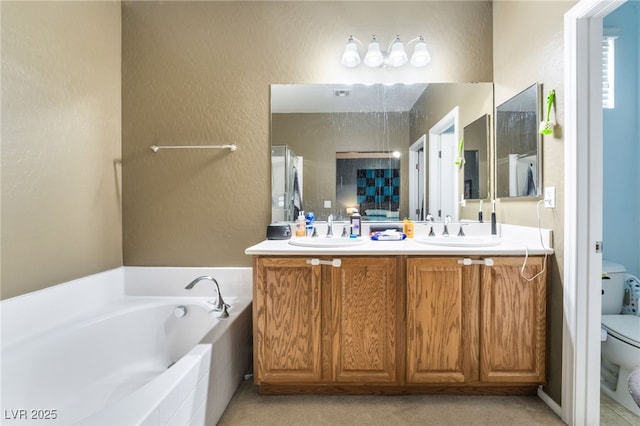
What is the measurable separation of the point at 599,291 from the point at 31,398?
8.70 ft

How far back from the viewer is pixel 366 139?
2209 millimetres

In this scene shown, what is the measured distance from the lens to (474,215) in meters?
2.20

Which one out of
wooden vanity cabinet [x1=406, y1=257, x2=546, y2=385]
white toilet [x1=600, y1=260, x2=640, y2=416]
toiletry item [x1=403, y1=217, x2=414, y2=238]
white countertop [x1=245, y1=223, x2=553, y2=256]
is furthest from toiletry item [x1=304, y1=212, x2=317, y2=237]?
white toilet [x1=600, y1=260, x2=640, y2=416]

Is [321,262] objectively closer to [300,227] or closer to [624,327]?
[300,227]

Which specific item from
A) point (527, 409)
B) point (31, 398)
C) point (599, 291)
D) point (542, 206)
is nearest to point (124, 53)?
point (31, 398)

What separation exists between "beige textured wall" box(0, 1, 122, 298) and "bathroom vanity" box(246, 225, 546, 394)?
A: 1.13 meters

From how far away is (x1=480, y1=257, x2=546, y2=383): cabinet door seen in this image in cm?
162

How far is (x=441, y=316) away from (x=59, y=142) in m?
2.33

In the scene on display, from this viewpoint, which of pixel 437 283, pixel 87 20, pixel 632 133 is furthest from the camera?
pixel 632 133

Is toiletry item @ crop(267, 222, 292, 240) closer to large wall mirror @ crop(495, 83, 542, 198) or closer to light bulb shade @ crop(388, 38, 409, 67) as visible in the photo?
light bulb shade @ crop(388, 38, 409, 67)

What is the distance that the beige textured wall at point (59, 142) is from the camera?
4.86 ft

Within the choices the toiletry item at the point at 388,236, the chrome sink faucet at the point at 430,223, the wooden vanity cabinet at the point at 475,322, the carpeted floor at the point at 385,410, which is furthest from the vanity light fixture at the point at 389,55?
the carpeted floor at the point at 385,410

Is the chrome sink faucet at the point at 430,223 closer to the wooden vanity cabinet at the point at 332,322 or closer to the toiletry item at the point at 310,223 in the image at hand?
the wooden vanity cabinet at the point at 332,322

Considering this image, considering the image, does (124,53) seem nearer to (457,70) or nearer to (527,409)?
(457,70)
